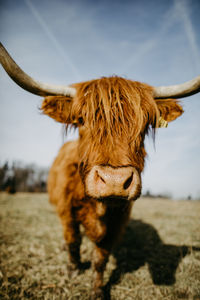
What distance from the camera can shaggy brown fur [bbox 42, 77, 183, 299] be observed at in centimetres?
161

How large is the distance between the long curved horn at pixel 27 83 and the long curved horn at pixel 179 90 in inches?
44.9

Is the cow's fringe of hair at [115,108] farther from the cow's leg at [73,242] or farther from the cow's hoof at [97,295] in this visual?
the cow's hoof at [97,295]

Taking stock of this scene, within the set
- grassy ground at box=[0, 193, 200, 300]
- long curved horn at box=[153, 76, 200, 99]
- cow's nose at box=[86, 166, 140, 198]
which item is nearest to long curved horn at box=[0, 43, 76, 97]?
long curved horn at box=[153, 76, 200, 99]

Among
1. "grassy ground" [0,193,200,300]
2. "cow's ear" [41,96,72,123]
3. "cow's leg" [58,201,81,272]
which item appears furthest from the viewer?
"cow's leg" [58,201,81,272]

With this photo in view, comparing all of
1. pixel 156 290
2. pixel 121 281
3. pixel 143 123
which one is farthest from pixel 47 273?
pixel 143 123

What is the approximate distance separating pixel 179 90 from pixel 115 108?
0.92m

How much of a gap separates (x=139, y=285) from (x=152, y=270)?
1.67 feet

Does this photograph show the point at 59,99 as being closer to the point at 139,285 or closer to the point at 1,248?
the point at 139,285

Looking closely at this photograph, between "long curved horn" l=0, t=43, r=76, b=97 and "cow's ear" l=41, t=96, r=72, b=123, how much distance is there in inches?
3.2

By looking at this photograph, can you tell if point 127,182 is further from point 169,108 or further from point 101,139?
point 169,108

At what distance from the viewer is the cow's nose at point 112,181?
126 centimetres

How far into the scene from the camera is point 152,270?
115 inches

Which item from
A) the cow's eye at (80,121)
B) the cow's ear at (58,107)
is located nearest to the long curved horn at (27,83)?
the cow's ear at (58,107)

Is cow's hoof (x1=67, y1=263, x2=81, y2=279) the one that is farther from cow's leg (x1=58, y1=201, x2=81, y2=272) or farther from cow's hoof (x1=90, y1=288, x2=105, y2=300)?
cow's hoof (x1=90, y1=288, x2=105, y2=300)
